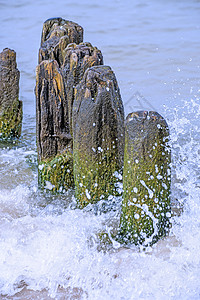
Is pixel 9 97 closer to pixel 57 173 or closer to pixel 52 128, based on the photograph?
pixel 52 128

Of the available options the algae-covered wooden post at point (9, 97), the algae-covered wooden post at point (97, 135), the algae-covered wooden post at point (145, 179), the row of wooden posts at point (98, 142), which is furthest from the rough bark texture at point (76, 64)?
the algae-covered wooden post at point (9, 97)

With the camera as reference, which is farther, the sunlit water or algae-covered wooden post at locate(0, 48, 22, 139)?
algae-covered wooden post at locate(0, 48, 22, 139)

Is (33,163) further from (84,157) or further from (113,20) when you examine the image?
(113,20)

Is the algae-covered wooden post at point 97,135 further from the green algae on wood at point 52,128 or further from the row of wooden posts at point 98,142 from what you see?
the green algae on wood at point 52,128

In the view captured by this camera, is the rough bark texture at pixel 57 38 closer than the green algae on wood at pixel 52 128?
No

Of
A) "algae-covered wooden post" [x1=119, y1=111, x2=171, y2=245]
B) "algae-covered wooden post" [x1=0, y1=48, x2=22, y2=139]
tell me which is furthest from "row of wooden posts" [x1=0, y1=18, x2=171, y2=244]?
"algae-covered wooden post" [x1=0, y1=48, x2=22, y2=139]

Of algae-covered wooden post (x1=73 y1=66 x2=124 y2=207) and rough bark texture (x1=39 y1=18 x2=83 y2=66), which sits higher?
rough bark texture (x1=39 y1=18 x2=83 y2=66)

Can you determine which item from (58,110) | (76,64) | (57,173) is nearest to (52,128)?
(58,110)

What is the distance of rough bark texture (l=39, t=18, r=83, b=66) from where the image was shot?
4.39m

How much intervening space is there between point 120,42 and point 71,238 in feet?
26.4

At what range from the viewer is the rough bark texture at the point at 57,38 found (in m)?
4.39

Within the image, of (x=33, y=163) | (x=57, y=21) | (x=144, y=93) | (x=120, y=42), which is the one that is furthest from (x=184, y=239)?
(x=120, y=42)

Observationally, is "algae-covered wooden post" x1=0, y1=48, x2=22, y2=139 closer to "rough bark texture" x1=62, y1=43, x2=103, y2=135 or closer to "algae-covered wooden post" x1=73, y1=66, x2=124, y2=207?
"rough bark texture" x1=62, y1=43, x2=103, y2=135

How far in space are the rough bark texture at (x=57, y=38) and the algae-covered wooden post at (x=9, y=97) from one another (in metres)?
0.53
